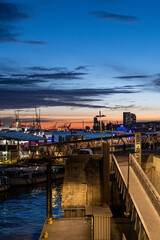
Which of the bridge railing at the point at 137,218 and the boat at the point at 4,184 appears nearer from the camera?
the bridge railing at the point at 137,218

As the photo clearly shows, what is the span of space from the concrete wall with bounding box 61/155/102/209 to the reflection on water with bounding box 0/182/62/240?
5.92 metres

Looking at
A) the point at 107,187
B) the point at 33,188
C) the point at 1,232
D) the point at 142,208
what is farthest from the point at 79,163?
the point at 33,188

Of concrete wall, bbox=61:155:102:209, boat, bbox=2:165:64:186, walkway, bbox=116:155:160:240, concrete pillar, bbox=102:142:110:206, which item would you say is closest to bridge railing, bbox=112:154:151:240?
walkway, bbox=116:155:160:240

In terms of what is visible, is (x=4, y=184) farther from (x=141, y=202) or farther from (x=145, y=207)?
(x=145, y=207)

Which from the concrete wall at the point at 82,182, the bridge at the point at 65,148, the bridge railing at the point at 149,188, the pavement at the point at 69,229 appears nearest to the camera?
the bridge railing at the point at 149,188

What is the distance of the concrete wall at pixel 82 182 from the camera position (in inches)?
1043

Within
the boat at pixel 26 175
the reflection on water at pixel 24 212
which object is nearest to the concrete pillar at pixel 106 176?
the reflection on water at pixel 24 212

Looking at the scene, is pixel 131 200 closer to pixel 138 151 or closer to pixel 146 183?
pixel 146 183

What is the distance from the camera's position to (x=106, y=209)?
20281mm

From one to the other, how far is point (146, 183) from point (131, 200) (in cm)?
268

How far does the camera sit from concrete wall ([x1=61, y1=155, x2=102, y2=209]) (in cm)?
2650

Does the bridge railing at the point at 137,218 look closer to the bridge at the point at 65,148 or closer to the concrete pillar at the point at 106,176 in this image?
the concrete pillar at the point at 106,176

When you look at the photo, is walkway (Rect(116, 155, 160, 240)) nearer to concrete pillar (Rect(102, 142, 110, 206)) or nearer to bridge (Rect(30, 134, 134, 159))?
concrete pillar (Rect(102, 142, 110, 206))

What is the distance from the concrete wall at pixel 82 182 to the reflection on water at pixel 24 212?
5.92 meters
